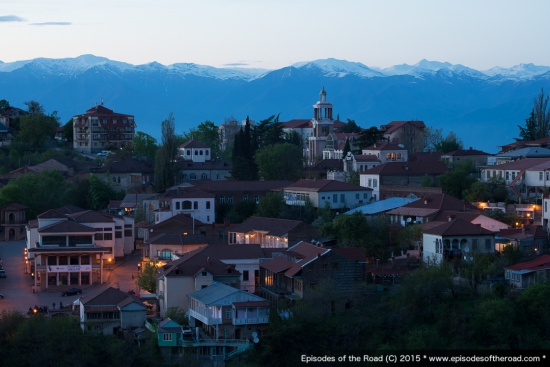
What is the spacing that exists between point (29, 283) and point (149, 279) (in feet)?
22.3

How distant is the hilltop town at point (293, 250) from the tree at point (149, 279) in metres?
0.08

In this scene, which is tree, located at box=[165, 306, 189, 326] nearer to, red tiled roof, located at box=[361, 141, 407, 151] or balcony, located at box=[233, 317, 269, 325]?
balcony, located at box=[233, 317, 269, 325]

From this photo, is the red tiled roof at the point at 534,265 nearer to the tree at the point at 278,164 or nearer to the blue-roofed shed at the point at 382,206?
the blue-roofed shed at the point at 382,206

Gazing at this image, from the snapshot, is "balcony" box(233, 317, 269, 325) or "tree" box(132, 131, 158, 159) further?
"tree" box(132, 131, 158, 159)

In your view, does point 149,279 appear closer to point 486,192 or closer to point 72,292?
point 72,292

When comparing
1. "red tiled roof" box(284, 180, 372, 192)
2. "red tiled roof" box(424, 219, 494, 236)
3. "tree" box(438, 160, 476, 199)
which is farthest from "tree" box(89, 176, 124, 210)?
"red tiled roof" box(424, 219, 494, 236)

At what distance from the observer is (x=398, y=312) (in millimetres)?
32625

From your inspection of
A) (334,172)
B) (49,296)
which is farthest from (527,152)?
(49,296)

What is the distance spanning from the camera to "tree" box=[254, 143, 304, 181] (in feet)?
198

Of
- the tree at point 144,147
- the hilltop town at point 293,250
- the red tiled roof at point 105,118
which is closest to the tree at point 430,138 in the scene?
the hilltop town at point 293,250

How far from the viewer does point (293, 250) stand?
37.9 metres

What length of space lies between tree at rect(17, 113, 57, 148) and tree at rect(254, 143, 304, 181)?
2440cm

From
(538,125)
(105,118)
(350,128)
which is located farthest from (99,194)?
(350,128)

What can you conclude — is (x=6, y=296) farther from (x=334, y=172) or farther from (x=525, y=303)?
(x=334, y=172)
